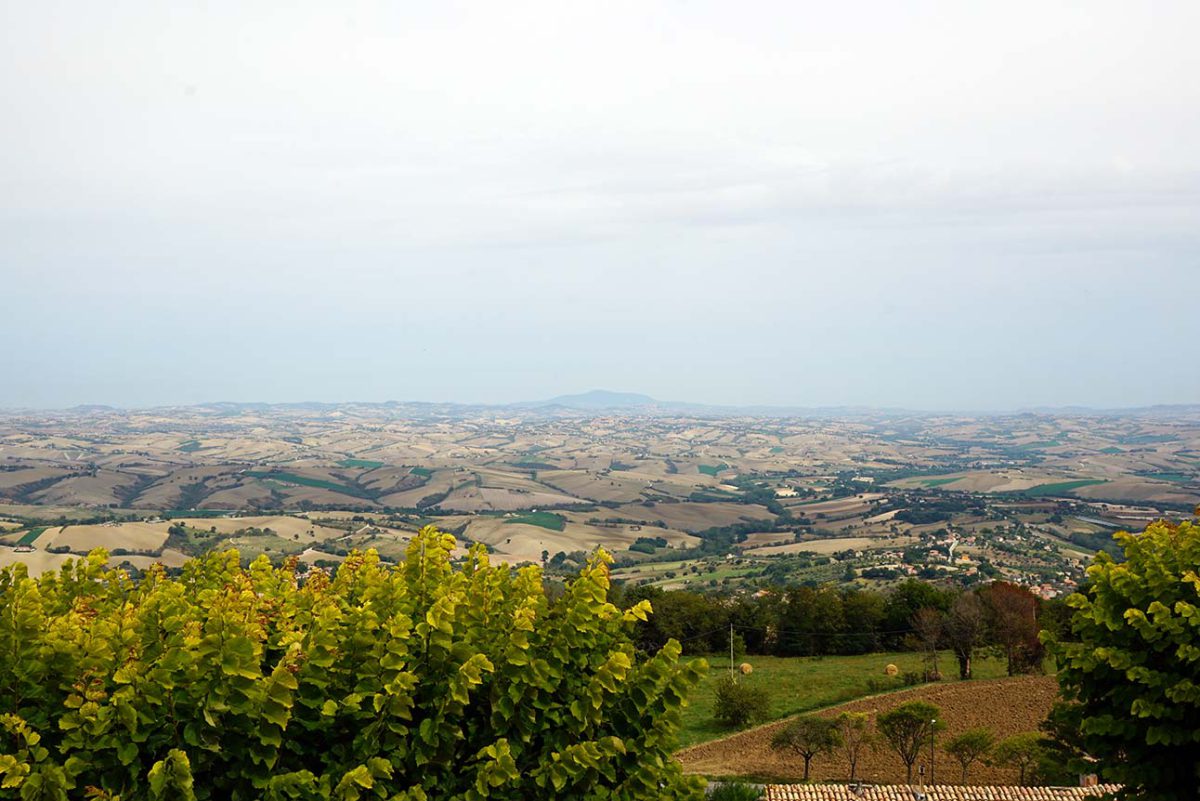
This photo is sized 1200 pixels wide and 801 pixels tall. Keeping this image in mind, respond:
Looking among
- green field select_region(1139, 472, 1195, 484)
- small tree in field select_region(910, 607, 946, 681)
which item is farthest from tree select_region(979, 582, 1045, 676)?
green field select_region(1139, 472, 1195, 484)

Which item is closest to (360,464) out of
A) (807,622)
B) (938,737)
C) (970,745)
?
(807,622)

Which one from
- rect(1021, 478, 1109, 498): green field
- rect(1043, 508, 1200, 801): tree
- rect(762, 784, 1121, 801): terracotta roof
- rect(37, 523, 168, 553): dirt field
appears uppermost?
rect(1043, 508, 1200, 801): tree

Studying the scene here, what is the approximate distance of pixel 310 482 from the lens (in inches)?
5807

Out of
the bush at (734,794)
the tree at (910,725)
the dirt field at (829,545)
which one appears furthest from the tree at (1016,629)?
the dirt field at (829,545)

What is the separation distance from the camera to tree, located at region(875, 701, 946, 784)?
90.0ft

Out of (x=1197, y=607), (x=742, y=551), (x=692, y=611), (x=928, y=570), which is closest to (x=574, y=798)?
(x=1197, y=607)

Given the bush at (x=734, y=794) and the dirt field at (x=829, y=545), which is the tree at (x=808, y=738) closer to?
the bush at (x=734, y=794)

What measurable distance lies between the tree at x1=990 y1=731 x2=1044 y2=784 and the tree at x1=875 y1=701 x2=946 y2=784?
1.99m

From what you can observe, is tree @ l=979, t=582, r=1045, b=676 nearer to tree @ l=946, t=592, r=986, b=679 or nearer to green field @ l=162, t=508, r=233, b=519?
tree @ l=946, t=592, r=986, b=679

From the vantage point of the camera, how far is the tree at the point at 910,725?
27.4m

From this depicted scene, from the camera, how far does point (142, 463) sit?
169000 millimetres

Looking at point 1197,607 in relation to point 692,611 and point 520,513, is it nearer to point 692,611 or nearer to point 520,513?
point 692,611

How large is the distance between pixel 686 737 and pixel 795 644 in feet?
69.4

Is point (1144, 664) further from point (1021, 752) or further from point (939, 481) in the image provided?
point (939, 481)
